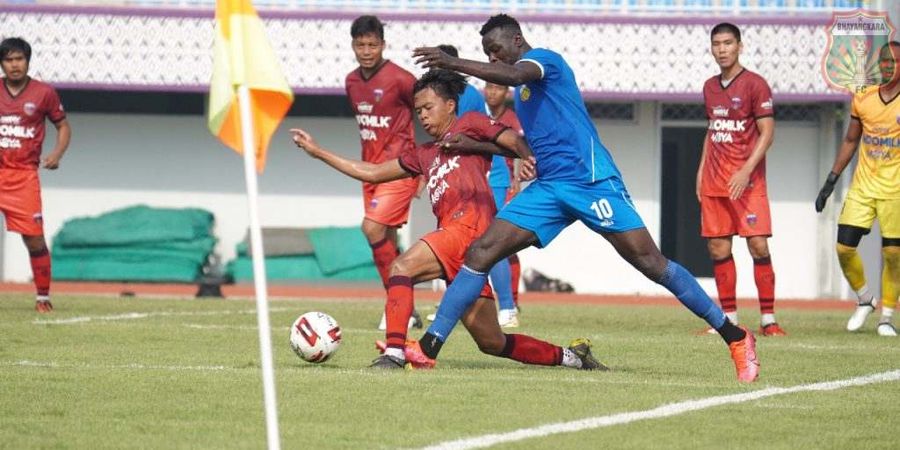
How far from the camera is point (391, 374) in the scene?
30.8 feet

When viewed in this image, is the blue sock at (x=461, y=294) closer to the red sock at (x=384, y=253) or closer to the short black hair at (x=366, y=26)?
the red sock at (x=384, y=253)

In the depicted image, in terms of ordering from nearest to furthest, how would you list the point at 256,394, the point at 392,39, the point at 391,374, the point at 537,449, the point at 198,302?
the point at 537,449 < the point at 256,394 < the point at 391,374 < the point at 198,302 < the point at 392,39

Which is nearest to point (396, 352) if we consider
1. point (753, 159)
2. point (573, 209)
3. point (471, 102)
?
point (573, 209)

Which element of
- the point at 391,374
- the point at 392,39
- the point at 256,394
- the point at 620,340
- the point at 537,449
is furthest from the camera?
the point at 392,39

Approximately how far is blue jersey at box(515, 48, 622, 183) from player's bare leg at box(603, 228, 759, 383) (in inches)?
16.4

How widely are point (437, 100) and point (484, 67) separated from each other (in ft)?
4.77

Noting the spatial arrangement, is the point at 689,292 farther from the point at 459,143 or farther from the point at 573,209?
the point at 459,143

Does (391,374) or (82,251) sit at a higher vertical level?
(391,374)

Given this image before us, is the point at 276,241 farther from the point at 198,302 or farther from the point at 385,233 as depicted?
the point at 385,233

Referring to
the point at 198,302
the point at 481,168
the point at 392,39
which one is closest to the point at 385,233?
the point at 481,168

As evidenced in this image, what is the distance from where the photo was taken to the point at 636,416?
7.76 meters

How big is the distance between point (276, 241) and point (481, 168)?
14.8 meters

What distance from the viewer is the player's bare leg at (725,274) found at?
14.5m

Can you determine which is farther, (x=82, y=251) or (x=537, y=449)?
(x=82, y=251)
